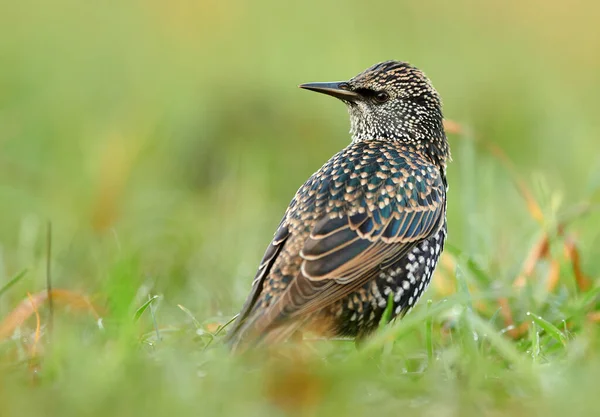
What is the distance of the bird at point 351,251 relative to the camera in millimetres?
5516

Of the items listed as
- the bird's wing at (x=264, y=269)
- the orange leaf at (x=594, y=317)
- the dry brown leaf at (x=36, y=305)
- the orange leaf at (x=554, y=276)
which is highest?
the bird's wing at (x=264, y=269)

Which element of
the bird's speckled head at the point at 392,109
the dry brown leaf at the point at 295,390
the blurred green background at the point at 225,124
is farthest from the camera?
the blurred green background at the point at 225,124

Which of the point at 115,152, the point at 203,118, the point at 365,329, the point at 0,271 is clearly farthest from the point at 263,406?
the point at 203,118

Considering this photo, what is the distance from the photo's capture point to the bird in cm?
552

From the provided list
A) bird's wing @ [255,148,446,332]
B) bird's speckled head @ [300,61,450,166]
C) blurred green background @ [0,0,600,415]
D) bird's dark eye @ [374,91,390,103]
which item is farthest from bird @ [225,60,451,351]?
blurred green background @ [0,0,600,415]

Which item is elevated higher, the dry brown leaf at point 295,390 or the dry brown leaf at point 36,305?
the dry brown leaf at point 295,390

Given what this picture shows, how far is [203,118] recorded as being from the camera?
37.8ft

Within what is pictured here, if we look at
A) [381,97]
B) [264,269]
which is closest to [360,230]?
[264,269]

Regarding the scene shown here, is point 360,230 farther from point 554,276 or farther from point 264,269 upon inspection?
point 554,276

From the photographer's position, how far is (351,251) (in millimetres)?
5691

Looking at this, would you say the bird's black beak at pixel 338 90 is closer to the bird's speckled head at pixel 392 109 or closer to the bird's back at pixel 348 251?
the bird's speckled head at pixel 392 109

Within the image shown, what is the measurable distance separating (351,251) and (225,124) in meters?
5.89

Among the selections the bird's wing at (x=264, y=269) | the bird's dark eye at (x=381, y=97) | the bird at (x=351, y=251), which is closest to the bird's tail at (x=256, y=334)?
the bird at (x=351, y=251)

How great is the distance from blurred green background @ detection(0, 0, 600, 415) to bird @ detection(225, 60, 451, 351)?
25.4 inches
